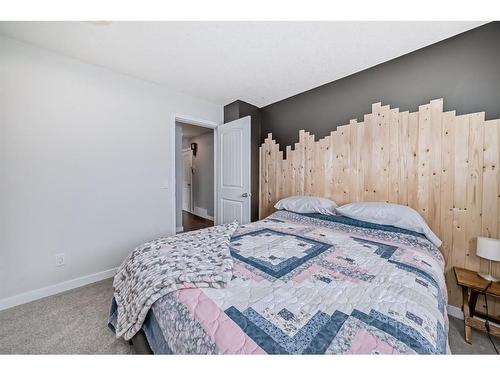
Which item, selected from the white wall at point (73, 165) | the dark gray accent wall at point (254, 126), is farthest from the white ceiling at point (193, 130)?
the white wall at point (73, 165)

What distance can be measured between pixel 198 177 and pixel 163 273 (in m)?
4.85

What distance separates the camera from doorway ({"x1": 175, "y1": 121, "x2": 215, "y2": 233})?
16.4ft

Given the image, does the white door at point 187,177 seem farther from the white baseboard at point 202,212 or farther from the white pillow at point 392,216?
the white pillow at point 392,216

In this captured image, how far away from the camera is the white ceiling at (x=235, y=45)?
1.60 metres

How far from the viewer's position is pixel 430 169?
182 cm

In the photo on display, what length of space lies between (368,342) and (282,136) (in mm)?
2712

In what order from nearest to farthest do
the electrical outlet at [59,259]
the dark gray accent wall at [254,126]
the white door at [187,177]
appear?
1. the electrical outlet at [59,259]
2. the dark gray accent wall at [254,126]
3. the white door at [187,177]

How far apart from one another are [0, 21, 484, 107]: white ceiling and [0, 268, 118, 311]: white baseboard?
2285 millimetres

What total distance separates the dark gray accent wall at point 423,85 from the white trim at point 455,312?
1603 millimetres

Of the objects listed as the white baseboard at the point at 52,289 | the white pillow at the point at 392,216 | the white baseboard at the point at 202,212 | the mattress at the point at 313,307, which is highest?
the white pillow at the point at 392,216

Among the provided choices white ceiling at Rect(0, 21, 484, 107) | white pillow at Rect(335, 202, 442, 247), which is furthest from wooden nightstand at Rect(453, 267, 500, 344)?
white ceiling at Rect(0, 21, 484, 107)

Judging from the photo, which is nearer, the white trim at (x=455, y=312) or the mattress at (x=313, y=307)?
the mattress at (x=313, y=307)

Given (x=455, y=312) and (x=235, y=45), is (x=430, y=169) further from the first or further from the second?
(x=235, y=45)
